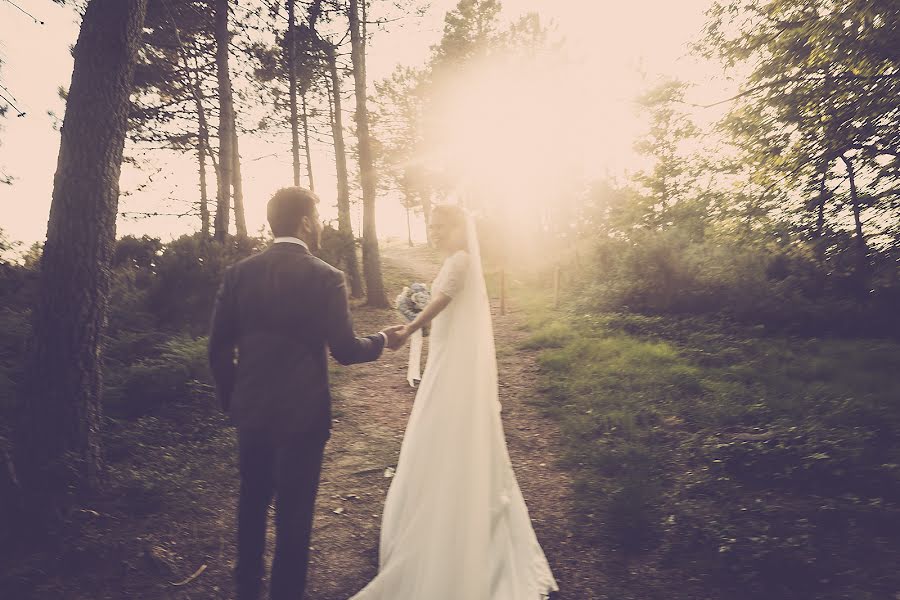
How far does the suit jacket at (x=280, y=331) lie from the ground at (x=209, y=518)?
174 centimetres

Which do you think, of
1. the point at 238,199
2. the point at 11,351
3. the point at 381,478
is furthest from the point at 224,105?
the point at 381,478

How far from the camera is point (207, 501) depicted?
4.29m

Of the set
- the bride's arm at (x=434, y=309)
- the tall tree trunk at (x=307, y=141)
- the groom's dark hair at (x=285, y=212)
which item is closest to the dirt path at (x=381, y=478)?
the bride's arm at (x=434, y=309)

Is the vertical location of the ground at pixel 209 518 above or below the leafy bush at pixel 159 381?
below

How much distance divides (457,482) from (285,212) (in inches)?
83.2

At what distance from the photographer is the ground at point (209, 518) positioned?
3203 millimetres

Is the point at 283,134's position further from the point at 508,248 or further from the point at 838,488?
the point at 838,488

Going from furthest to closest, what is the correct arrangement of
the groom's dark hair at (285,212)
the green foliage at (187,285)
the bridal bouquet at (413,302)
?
the green foliage at (187,285) → the bridal bouquet at (413,302) → the groom's dark hair at (285,212)

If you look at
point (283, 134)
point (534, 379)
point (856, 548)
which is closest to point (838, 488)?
point (856, 548)

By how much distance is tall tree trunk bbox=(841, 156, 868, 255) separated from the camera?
346 inches

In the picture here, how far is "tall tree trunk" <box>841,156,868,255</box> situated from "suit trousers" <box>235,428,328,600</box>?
10.2m

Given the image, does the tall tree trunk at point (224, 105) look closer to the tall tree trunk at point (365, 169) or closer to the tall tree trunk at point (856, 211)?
the tall tree trunk at point (365, 169)

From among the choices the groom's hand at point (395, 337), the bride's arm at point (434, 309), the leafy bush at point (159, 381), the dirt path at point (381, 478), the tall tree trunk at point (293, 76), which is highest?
the tall tree trunk at point (293, 76)

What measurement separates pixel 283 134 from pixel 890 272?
63.2 ft
